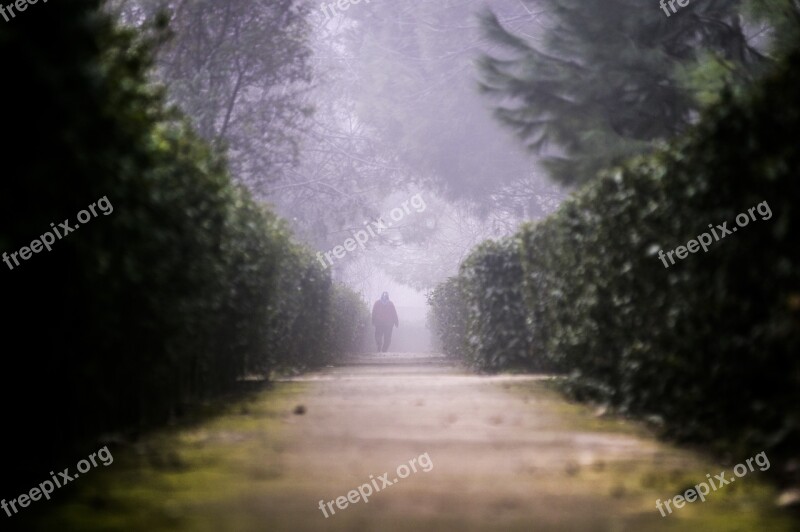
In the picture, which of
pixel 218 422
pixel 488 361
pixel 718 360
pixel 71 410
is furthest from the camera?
pixel 488 361

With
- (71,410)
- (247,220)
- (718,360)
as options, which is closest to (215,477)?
(71,410)

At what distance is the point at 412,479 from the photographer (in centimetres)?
505

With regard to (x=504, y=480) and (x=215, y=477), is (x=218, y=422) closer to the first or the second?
(x=215, y=477)

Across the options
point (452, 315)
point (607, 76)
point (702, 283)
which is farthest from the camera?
point (452, 315)

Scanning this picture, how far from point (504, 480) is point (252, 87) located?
2573 cm

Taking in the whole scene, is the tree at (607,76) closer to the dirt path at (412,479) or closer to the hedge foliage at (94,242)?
the dirt path at (412,479)

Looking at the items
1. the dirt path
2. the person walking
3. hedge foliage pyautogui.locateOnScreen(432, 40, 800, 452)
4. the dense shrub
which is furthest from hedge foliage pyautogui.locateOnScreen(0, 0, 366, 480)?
the person walking

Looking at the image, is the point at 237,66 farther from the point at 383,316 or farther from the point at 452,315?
the point at 383,316

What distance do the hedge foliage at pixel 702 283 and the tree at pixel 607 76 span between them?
15.2ft

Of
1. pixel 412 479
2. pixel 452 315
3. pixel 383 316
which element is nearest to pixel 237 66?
pixel 452 315

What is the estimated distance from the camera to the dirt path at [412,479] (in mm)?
4055

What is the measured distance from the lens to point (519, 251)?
47.2 feet

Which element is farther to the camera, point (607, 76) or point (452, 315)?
point (452, 315)

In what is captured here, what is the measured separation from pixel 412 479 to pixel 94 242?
6.27ft
